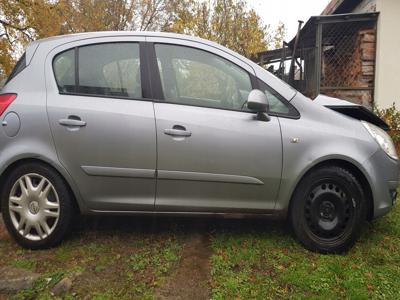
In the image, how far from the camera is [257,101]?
133 inches

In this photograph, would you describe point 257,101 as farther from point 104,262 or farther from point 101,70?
point 104,262

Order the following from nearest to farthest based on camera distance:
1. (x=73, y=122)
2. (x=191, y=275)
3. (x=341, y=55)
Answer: (x=191, y=275), (x=73, y=122), (x=341, y=55)

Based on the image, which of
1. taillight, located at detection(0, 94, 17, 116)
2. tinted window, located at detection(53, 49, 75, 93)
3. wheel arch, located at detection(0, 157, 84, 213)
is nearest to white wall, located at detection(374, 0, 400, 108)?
tinted window, located at detection(53, 49, 75, 93)

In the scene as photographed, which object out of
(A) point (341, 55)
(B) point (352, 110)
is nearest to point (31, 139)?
(B) point (352, 110)

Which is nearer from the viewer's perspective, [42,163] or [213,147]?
[213,147]

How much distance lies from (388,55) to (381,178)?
20.2 feet

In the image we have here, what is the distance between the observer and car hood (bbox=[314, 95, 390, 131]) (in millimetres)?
3771

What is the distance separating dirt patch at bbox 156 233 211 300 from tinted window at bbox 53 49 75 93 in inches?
69.6

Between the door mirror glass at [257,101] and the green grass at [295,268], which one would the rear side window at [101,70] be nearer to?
the door mirror glass at [257,101]

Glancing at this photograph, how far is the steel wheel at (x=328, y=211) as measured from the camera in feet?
11.6

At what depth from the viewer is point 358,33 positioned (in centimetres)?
918

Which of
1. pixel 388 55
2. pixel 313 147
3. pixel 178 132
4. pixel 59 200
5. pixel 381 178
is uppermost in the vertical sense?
pixel 388 55

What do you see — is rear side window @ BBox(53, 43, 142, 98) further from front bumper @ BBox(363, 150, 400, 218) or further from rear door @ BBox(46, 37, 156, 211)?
front bumper @ BBox(363, 150, 400, 218)

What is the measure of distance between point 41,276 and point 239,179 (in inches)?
69.1
